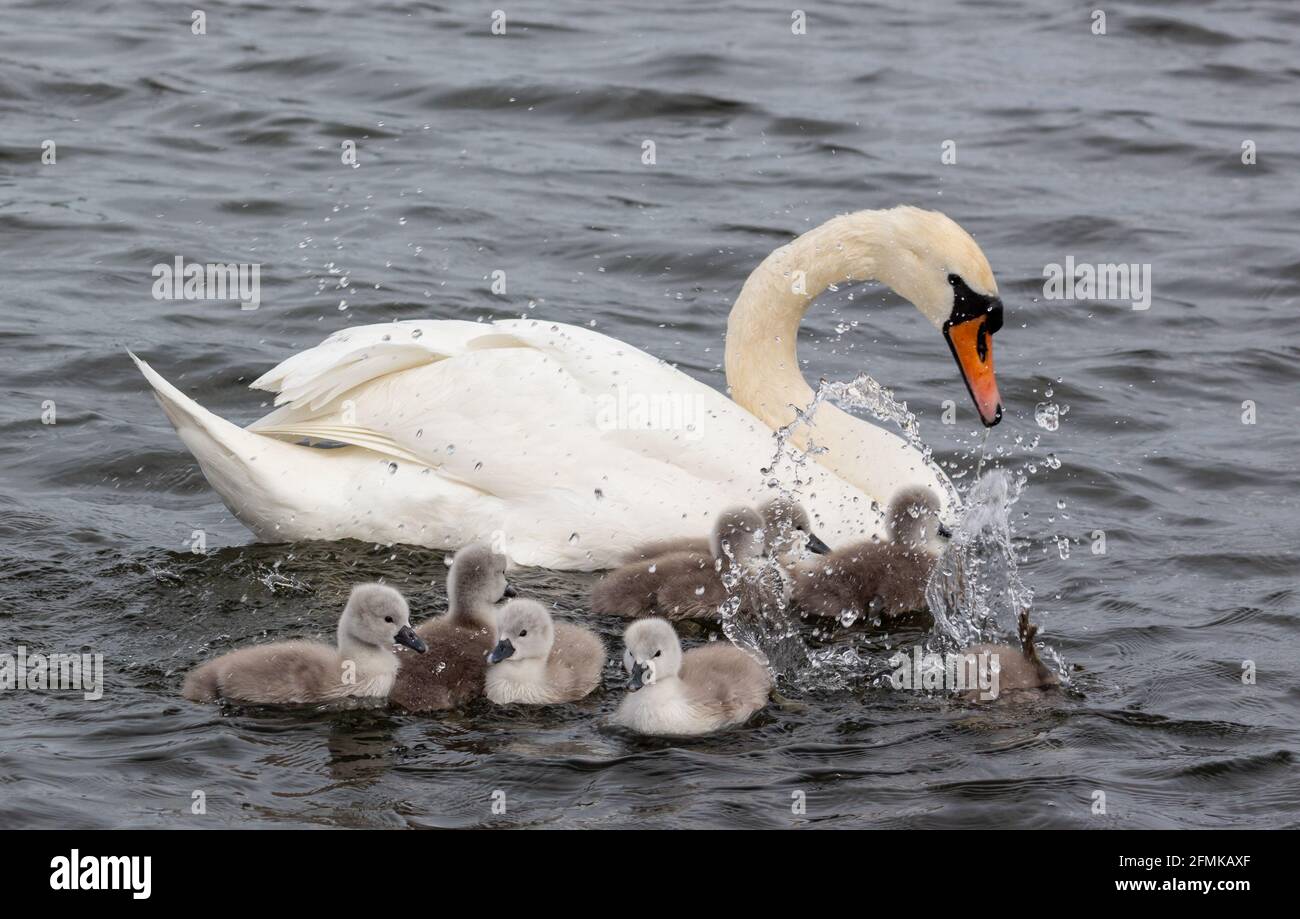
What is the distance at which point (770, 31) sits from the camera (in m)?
18.3

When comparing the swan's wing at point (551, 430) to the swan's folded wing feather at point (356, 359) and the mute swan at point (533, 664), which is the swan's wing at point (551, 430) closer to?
the swan's folded wing feather at point (356, 359)

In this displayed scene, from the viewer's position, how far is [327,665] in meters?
6.77

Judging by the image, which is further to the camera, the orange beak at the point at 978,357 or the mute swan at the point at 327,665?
the orange beak at the point at 978,357

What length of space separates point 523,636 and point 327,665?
0.64m

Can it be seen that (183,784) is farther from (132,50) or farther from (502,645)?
(132,50)

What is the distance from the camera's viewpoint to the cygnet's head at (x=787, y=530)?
7.84 meters

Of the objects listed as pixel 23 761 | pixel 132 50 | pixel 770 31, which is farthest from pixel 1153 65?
pixel 23 761

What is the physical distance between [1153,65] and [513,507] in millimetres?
11273

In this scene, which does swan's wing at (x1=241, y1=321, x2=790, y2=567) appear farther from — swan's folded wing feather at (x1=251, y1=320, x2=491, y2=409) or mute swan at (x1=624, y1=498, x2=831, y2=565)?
mute swan at (x1=624, y1=498, x2=831, y2=565)

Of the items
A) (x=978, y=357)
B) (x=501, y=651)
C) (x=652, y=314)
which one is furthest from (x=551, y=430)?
(x=652, y=314)

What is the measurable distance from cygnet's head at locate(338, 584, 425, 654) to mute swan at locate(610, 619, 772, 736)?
0.72 m

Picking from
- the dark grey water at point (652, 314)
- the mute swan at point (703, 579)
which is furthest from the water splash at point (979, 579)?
the mute swan at point (703, 579)

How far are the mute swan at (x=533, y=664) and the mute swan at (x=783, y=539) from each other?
3.28ft

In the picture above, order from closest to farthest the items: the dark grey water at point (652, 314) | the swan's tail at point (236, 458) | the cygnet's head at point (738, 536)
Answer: the dark grey water at point (652, 314)
the cygnet's head at point (738, 536)
the swan's tail at point (236, 458)
